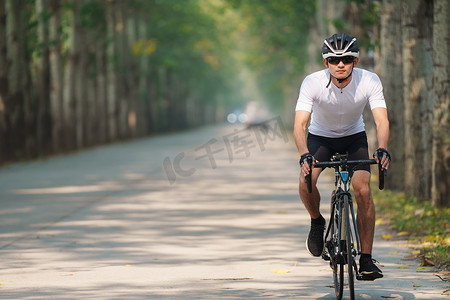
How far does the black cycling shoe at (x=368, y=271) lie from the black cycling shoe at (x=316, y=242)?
0.71 metres

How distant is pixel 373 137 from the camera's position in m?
24.5

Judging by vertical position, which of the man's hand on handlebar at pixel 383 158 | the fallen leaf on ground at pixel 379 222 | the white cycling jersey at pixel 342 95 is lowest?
the fallen leaf on ground at pixel 379 222

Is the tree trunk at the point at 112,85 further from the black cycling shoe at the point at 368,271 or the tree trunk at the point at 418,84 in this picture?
the black cycling shoe at the point at 368,271

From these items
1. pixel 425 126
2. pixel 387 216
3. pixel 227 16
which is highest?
pixel 227 16

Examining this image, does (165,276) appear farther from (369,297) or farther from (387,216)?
(387,216)

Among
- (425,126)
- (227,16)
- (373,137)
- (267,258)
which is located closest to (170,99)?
(227,16)

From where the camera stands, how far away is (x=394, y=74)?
A: 53.9 feet

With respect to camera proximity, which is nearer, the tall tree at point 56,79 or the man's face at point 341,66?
the man's face at point 341,66

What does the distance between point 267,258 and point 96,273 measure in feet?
5.88

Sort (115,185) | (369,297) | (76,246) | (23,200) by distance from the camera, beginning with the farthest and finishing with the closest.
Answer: (115,185) → (23,200) → (76,246) → (369,297)

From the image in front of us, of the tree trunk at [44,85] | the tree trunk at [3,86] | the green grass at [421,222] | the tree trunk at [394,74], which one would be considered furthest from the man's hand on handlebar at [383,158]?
the tree trunk at [44,85]

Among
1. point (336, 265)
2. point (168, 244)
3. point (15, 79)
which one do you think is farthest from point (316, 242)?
point (15, 79)

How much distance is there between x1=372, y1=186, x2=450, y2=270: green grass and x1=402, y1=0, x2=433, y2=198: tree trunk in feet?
1.58

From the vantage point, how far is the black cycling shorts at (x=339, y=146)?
7.41 meters
